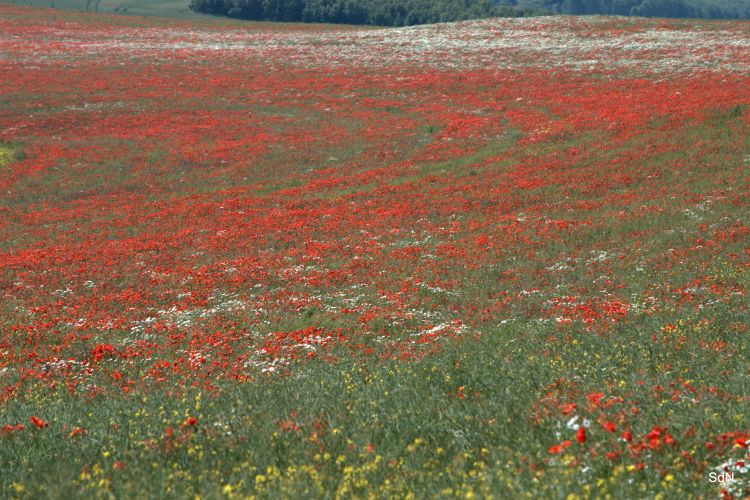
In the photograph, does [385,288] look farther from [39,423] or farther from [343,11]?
[343,11]

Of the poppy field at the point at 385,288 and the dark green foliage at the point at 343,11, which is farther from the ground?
the dark green foliage at the point at 343,11

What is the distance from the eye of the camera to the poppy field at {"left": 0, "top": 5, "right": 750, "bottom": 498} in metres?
7.17

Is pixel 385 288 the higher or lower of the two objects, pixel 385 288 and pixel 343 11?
the lower

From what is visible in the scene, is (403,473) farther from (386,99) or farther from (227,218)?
(386,99)

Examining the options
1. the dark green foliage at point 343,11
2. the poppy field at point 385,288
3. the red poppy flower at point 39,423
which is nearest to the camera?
the poppy field at point 385,288

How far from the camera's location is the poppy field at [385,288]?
7.17 m

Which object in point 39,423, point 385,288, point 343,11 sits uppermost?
point 343,11

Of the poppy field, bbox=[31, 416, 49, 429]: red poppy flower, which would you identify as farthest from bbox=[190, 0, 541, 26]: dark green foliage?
bbox=[31, 416, 49, 429]: red poppy flower

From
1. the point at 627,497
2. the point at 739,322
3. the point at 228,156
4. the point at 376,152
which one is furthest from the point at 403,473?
the point at 228,156

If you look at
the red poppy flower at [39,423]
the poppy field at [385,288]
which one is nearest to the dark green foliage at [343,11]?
the poppy field at [385,288]

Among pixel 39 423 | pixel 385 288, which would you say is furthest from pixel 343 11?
pixel 39 423

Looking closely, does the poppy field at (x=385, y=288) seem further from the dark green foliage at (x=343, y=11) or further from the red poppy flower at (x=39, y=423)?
the dark green foliage at (x=343, y=11)

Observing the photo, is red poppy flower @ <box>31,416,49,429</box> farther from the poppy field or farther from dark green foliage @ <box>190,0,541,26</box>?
dark green foliage @ <box>190,0,541,26</box>

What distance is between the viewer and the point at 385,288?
19.1 meters
